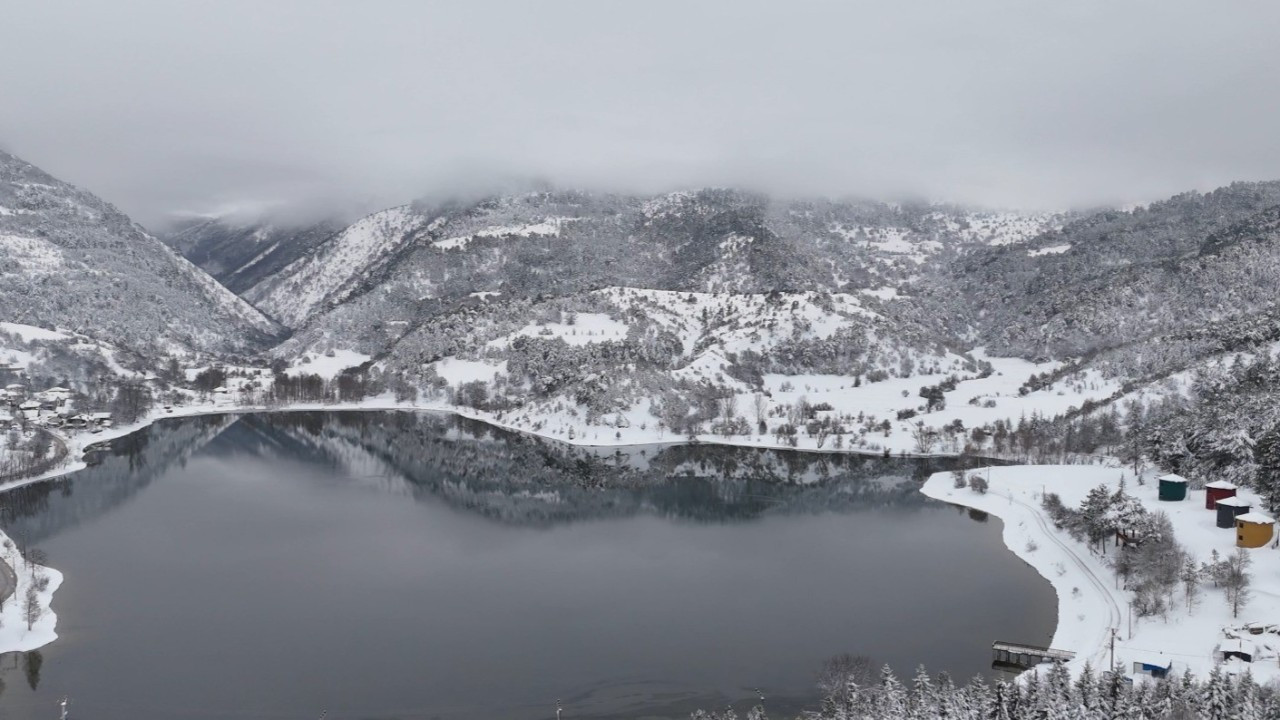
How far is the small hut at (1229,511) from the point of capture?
6619cm

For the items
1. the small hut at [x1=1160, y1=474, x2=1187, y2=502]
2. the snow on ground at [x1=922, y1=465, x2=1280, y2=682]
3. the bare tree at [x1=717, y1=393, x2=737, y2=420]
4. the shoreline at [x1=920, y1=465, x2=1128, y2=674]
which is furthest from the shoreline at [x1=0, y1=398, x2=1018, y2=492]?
the small hut at [x1=1160, y1=474, x2=1187, y2=502]

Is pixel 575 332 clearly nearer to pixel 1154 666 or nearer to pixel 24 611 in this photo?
pixel 24 611

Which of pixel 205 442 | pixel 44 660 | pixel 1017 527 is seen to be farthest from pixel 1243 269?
pixel 44 660

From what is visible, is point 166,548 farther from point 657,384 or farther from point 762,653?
point 657,384

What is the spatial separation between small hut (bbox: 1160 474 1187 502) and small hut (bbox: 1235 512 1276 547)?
40.4 feet

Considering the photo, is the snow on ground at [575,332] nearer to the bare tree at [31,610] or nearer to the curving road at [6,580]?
the curving road at [6,580]

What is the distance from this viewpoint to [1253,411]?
270 ft

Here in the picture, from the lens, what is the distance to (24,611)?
57.2m

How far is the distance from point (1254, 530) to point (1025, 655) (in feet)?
75.2

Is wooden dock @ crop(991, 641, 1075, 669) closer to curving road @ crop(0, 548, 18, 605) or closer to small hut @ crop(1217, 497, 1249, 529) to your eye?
small hut @ crop(1217, 497, 1249, 529)

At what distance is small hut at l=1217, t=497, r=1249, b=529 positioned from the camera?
217ft

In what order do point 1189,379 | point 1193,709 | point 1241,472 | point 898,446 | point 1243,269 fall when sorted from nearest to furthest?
point 1193,709, point 1241,472, point 1189,379, point 898,446, point 1243,269

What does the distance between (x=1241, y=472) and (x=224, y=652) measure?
79.1 meters

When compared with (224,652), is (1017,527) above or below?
above
